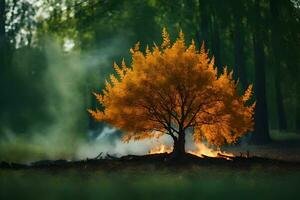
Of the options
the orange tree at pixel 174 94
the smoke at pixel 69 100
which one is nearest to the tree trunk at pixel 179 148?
the orange tree at pixel 174 94

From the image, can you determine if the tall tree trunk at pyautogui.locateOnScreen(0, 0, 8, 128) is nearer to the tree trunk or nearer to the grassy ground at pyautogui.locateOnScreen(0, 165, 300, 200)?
the tree trunk

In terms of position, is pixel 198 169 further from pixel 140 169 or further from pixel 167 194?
pixel 167 194

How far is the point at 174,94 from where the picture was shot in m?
21.8

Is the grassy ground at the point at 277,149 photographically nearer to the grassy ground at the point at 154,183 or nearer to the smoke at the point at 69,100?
the smoke at the point at 69,100

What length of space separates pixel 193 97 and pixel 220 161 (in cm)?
247

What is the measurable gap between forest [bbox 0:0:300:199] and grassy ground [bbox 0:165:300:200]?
28cm

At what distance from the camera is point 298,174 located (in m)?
18.3

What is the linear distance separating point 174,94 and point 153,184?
6043 millimetres

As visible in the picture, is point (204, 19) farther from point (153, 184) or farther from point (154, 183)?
point (153, 184)

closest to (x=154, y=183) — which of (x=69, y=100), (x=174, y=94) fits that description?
(x=174, y=94)

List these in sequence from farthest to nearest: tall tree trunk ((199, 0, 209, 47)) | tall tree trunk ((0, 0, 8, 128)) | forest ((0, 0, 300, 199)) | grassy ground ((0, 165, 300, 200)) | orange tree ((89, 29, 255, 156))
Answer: tall tree trunk ((0, 0, 8, 128))
tall tree trunk ((199, 0, 209, 47))
forest ((0, 0, 300, 199))
orange tree ((89, 29, 255, 156))
grassy ground ((0, 165, 300, 200))

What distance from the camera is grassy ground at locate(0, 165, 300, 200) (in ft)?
45.3

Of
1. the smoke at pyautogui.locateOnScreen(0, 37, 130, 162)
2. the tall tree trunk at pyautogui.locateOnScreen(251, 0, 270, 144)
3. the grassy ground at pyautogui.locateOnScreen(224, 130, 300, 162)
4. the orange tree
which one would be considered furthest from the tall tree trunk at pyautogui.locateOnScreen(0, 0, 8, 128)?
the orange tree

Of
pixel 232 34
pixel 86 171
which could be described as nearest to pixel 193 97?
pixel 86 171
